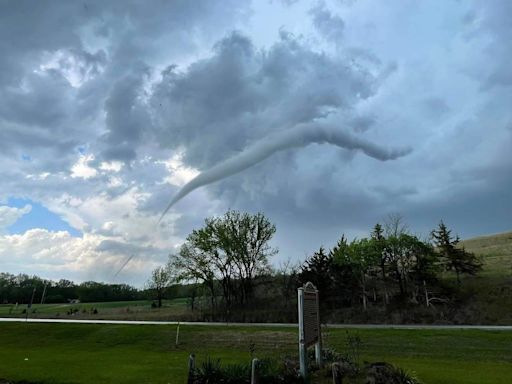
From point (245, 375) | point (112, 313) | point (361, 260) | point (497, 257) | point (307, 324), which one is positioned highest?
point (497, 257)

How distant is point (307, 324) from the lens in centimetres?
1359

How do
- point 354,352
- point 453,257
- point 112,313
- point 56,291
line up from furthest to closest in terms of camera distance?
point 56,291, point 112,313, point 453,257, point 354,352

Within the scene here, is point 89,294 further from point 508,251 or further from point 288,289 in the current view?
point 508,251

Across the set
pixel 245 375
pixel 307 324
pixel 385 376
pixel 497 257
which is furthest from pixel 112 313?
pixel 385 376

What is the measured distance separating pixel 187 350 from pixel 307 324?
17.2 metres

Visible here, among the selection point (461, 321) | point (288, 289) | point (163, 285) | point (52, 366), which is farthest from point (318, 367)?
point (163, 285)

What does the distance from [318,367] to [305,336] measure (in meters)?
2.42

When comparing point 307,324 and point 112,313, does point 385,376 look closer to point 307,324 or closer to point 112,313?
point 307,324

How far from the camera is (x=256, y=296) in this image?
6397 cm

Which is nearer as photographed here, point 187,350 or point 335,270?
point 187,350

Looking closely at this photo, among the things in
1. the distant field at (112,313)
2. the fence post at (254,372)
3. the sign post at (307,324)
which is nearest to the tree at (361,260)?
the distant field at (112,313)

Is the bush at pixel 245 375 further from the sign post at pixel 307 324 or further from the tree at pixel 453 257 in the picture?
the tree at pixel 453 257

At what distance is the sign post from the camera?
42.2 feet

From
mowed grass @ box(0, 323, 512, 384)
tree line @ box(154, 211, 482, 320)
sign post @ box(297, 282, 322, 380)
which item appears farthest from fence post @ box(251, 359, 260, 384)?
tree line @ box(154, 211, 482, 320)
